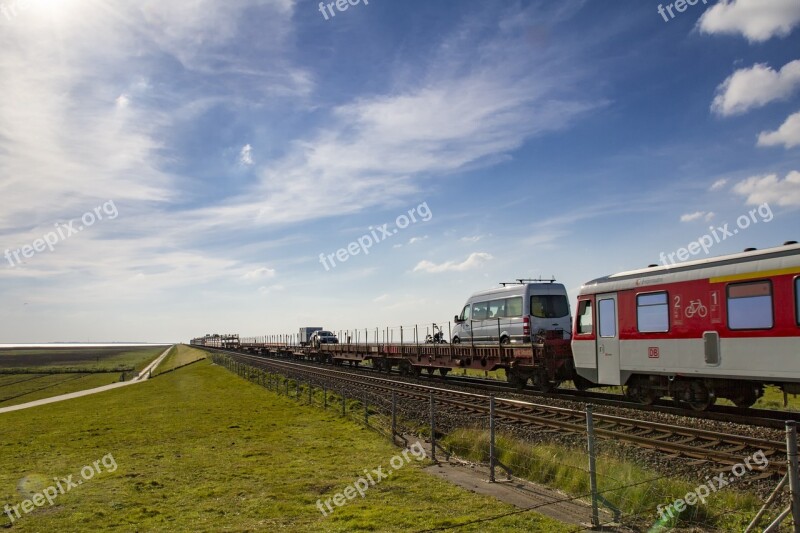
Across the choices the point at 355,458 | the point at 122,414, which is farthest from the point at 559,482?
the point at 122,414

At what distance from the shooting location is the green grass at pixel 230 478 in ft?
25.0

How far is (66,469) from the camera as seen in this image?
486 inches

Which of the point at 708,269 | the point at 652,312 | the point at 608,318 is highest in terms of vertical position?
the point at 708,269

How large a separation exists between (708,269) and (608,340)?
382 cm

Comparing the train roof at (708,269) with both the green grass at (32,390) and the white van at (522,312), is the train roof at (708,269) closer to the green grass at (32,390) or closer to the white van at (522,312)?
the white van at (522,312)

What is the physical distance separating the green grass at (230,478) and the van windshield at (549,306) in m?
8.99

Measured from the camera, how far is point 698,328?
44.1 ft

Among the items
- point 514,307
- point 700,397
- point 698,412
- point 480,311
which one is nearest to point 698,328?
point 700,397

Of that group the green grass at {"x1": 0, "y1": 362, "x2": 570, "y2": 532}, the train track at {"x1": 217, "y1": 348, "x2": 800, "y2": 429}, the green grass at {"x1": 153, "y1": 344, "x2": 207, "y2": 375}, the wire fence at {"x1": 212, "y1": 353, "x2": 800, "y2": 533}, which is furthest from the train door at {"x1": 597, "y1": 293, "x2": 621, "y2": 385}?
the green grass at {"x1": 153, "y1": 344, "x2": 207, "y2": 375}

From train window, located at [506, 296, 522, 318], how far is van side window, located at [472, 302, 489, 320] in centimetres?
164

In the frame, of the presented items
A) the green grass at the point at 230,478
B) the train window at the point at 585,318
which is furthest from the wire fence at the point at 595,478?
the train window at the point at 585,318

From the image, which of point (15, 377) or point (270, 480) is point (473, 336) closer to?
point (270, 480)

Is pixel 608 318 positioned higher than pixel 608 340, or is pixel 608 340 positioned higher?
pixel 608 318

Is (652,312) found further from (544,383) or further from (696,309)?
(544,383)
